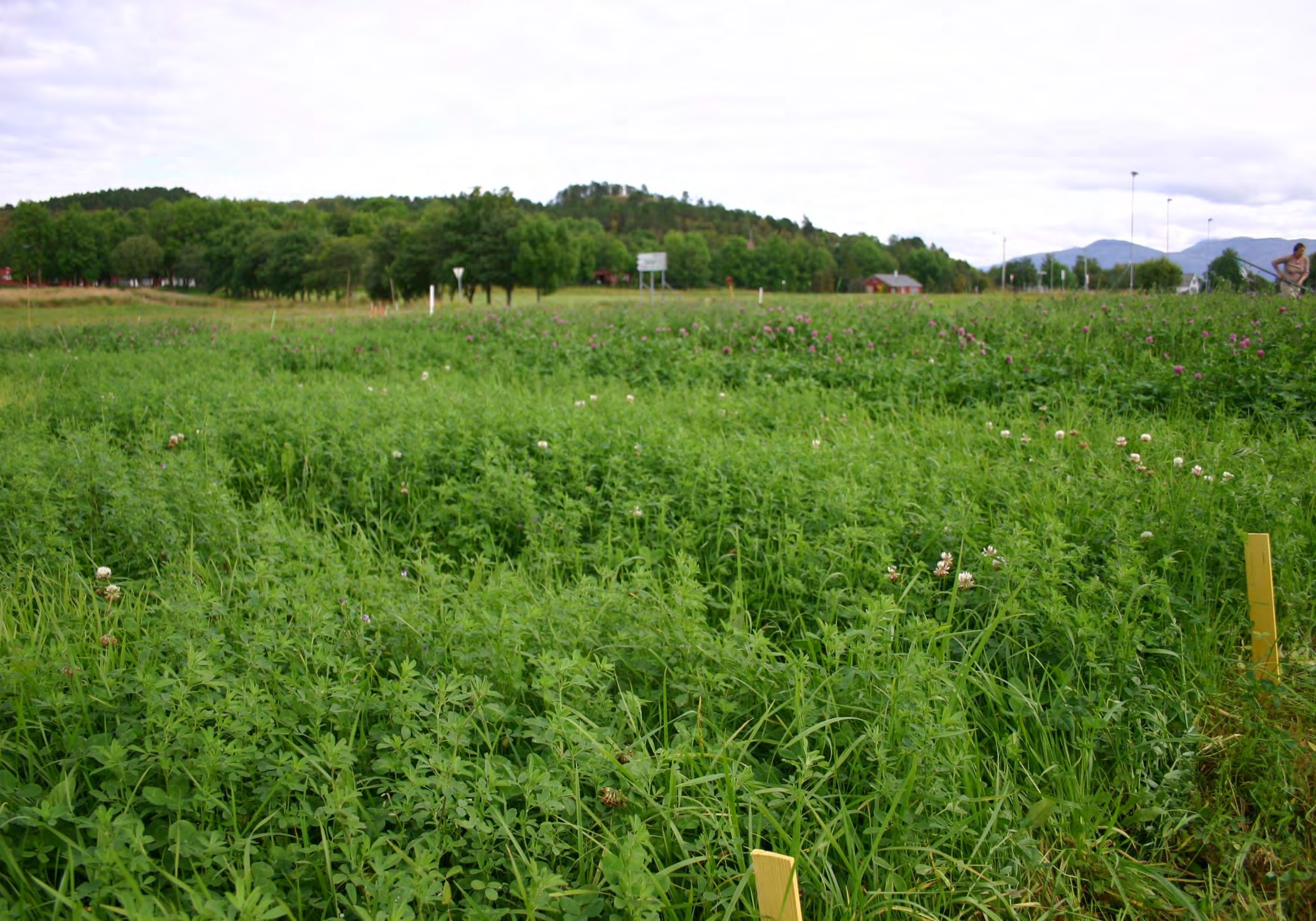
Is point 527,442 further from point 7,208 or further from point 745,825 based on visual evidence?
point 7,208

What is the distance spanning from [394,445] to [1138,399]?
5.28m

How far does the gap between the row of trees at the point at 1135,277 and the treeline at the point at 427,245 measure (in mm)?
2394

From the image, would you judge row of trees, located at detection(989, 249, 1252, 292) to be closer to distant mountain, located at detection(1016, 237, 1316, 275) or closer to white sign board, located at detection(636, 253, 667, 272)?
distant mountain, located at detection(1016, 237, 1316, 275)

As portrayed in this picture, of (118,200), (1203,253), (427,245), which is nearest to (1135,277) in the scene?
(1203,253)

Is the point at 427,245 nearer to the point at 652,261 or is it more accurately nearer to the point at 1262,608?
the point at 652,261

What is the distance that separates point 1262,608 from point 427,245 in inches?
2151

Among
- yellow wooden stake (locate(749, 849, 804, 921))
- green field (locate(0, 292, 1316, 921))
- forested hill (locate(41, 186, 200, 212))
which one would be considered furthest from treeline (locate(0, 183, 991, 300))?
yellow wooden stake (locate(749, 849, 804, 921))

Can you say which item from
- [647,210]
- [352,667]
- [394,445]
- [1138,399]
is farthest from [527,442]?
[647,210]

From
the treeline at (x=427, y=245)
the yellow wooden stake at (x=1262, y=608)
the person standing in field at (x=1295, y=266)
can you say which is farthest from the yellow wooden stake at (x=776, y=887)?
the treeline at (x=427, y=245)

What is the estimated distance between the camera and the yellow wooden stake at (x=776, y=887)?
1.36 m

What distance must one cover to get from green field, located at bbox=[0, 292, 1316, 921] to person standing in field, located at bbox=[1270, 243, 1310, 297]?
6.25 m

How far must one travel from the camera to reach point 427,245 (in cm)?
5266

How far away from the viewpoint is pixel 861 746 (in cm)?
221

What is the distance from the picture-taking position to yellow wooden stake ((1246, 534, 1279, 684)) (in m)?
2.69
